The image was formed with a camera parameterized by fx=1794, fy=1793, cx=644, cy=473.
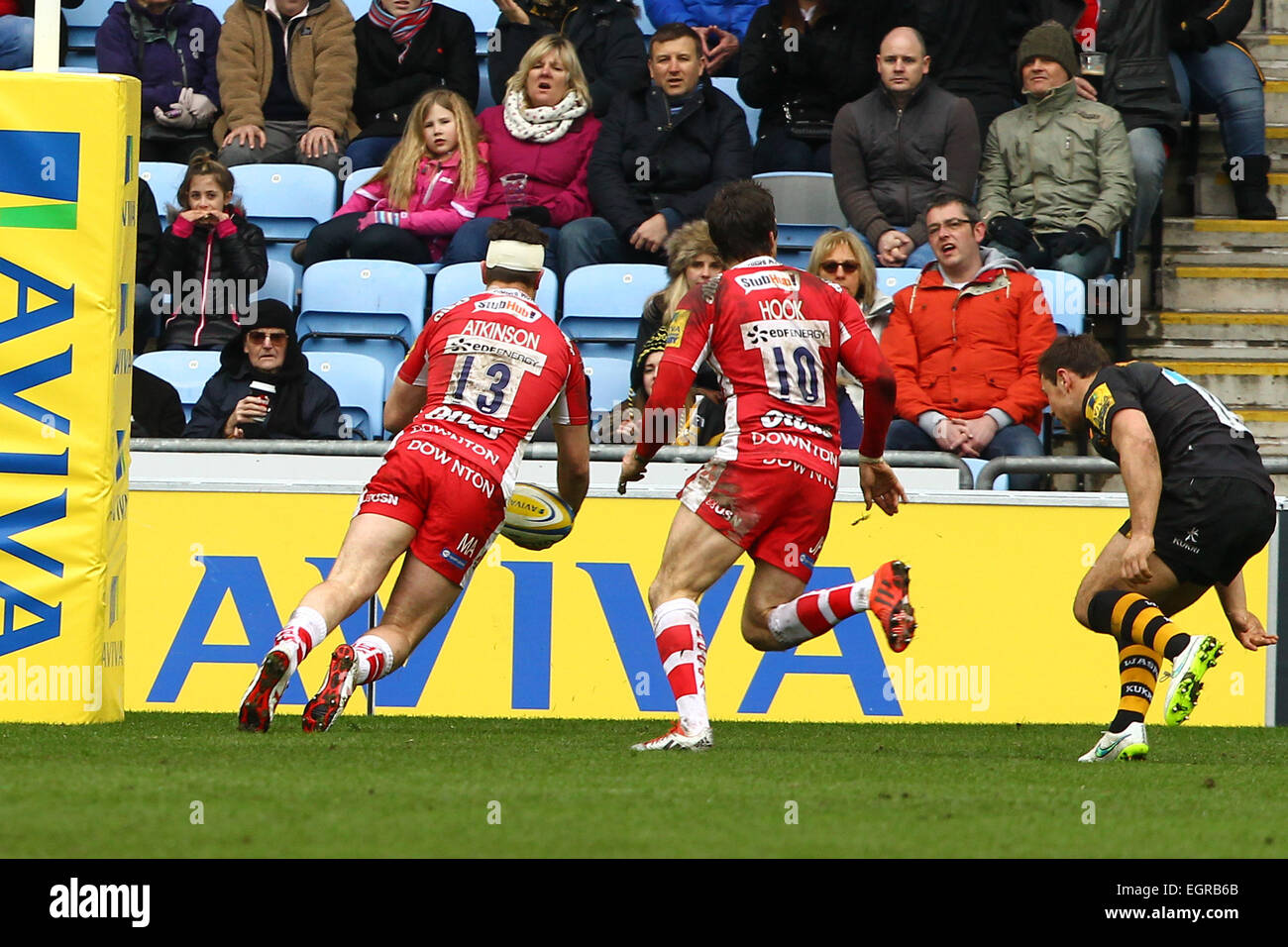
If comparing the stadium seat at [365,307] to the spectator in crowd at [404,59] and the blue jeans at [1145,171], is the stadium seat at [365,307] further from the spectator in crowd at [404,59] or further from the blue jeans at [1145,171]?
the blue jeans at [1145,171]

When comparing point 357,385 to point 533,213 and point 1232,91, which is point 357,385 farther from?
point 1232,91

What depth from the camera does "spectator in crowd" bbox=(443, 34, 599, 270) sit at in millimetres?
12258

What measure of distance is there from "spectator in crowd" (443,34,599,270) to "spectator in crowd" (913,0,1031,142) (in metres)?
2.54

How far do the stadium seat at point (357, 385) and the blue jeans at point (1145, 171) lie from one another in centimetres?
510

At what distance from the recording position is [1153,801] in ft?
18.1

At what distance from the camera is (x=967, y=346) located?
1034 cm

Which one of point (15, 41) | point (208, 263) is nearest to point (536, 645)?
point (208, 263)

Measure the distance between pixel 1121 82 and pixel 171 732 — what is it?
27.4 feet

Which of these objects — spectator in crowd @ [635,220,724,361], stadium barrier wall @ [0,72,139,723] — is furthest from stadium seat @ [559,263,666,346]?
stadium barrier wall @ [0,72,139,723]

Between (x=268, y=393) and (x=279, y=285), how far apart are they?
79.7 inches

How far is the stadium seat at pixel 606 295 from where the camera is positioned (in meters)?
11.6

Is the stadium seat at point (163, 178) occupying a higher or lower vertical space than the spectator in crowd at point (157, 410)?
higher

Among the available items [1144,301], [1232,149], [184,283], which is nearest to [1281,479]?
[1144,301]

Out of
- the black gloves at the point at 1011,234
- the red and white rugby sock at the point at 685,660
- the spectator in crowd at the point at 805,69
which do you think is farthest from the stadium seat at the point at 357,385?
the red and white rugby sock at the point at 685,660
